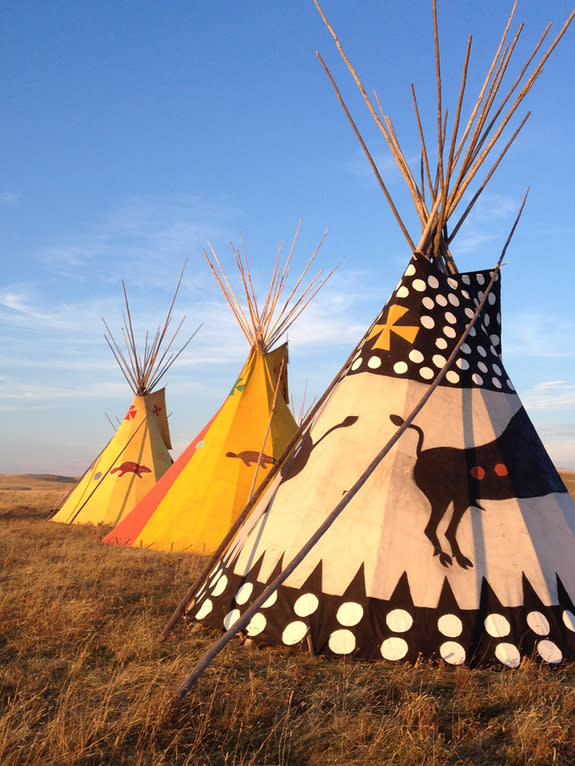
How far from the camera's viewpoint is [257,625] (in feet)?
10.2

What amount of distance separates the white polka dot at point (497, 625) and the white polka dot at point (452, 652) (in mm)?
195

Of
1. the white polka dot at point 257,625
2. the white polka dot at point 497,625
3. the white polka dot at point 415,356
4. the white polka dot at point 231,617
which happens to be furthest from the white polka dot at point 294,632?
the white polka dot at point 415,356

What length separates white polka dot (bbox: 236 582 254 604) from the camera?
130 inches

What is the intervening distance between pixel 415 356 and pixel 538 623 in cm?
176

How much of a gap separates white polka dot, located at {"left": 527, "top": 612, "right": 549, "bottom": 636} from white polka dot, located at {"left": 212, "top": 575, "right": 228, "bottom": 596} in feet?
5.70

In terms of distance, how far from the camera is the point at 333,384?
13.5 ft

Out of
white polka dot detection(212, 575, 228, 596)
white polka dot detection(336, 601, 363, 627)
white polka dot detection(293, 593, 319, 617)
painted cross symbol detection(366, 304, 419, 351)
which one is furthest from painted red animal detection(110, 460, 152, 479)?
white polka dot detection(336, 601, 363, 627)

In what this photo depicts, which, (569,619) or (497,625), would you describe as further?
(569,619)

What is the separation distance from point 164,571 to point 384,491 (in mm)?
2675

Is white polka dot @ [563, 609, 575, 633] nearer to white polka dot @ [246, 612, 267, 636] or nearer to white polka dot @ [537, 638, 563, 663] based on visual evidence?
white polka dot @ [537, 638, 563, 663]

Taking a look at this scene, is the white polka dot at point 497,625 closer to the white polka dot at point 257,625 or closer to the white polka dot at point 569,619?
the white polka dot at point 569,619

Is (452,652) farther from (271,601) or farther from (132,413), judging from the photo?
(132,413)

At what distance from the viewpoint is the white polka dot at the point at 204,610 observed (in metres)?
3.45

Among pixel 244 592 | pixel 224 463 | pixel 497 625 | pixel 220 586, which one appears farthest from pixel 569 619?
pixel 224 463
